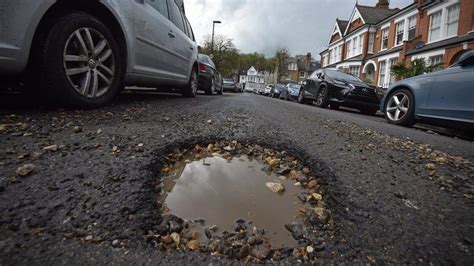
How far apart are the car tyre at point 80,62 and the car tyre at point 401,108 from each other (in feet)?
18.0

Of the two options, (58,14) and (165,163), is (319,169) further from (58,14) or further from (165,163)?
(58,14)

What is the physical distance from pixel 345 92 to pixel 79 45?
8545 mm

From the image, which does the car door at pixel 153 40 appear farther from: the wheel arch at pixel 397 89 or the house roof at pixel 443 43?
the house roof at pixel 443 43

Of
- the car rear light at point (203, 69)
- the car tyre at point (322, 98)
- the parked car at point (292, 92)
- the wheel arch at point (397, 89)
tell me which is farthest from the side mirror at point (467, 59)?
the parked car at point (292, 92)

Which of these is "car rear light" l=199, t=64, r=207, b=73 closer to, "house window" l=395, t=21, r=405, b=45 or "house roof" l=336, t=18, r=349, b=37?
"house window" l=395, t=21, r=405, b=45

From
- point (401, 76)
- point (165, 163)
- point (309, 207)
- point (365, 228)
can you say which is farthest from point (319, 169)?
point (401, 76)

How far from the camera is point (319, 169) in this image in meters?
1.86

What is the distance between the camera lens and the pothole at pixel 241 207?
3.66ft

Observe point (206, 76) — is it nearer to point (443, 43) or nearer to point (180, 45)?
point (180, 45)

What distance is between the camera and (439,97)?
200 inches

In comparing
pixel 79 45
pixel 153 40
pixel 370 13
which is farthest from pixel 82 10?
pixel 370 13

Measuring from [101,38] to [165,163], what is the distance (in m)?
1.95

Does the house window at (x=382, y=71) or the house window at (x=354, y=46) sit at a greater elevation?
the house window at (x=354, y=46)

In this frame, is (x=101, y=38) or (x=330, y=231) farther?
(x=101, y=38)
